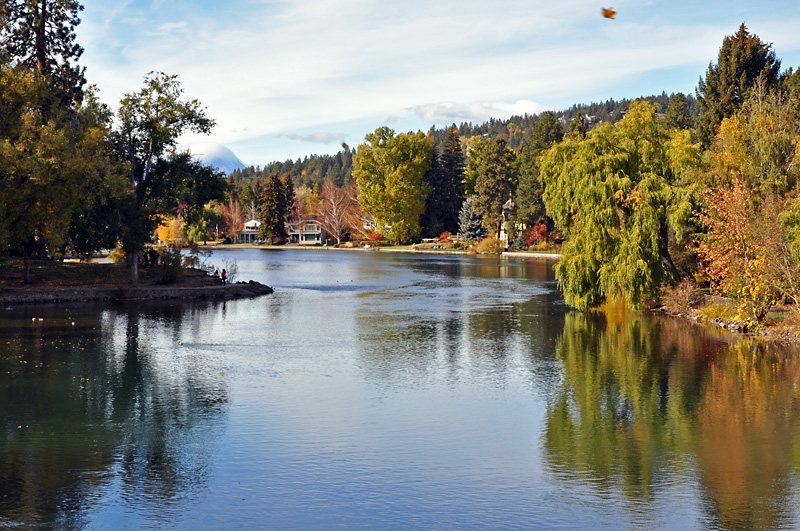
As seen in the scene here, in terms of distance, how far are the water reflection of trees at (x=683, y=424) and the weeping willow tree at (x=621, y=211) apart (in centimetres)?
691

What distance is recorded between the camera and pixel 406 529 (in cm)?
1181

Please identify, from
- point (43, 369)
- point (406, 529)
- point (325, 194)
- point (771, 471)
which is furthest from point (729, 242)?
point (325, 194)

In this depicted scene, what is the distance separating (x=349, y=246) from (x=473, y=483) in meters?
132

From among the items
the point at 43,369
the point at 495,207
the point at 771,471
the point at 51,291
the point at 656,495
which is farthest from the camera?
the point at 495,207

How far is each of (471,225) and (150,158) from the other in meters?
79.6

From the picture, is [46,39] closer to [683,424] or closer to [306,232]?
[683,424]

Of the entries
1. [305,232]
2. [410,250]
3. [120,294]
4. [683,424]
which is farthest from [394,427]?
[305,232]

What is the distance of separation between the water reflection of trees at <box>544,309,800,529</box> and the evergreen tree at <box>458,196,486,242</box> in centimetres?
9285

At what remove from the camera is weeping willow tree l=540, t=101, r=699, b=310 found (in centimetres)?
3616

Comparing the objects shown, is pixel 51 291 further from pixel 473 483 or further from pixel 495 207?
pixel 495 207

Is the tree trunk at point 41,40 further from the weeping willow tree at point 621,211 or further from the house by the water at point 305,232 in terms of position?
the house by the water at point 305,232

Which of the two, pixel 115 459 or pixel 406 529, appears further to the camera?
pixel 115 459

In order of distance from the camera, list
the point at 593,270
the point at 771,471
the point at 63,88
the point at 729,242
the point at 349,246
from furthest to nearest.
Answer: the point at 349,246 → the point at 63,88 → the point at 593,270 → the point at 729,242 → the point at 771,471

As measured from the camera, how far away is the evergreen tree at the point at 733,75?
5662cm
